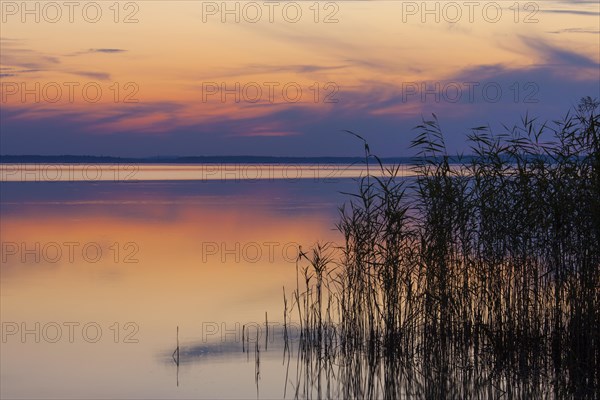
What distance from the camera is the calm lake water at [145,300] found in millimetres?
9539

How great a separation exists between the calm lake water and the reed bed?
101cm

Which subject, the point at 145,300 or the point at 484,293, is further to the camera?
the point at 145,300

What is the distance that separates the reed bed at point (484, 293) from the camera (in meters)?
8.86

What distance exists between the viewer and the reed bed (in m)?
8.86

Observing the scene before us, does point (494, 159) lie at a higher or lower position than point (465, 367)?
higher

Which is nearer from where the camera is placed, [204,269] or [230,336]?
[230,336]

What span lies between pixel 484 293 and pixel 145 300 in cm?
644

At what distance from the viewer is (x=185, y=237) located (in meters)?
23.3

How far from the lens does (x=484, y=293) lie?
32.2 ft

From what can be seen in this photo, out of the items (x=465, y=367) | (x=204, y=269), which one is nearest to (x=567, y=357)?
(x=465, y=367)

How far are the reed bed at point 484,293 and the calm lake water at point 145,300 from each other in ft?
3.32

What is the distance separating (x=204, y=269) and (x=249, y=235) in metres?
6.38

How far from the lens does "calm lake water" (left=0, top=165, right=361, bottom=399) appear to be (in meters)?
9.54

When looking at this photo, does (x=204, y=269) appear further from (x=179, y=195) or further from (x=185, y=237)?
(x=179, y=195)
